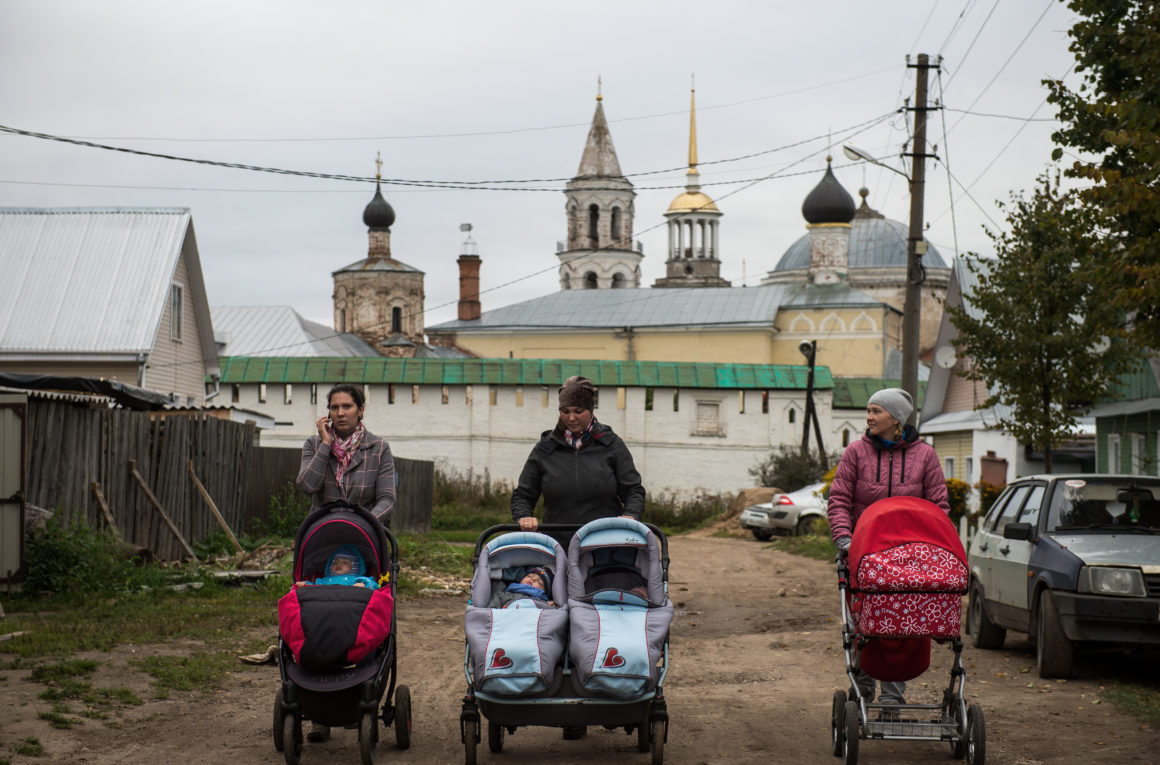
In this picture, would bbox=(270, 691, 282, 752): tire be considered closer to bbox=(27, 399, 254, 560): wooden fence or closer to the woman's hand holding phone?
the woman's hand holding phone

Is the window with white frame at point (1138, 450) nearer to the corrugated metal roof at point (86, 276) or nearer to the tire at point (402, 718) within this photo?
the tire at point (402, 718)

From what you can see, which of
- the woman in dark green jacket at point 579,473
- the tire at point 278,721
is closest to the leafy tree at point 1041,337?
the woman in dark green jacket at point 579,473

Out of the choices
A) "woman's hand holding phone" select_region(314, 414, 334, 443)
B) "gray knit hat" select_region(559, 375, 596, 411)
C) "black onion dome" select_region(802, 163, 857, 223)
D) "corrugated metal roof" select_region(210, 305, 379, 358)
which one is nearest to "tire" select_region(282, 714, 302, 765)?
"woman's hand holding phone" select_region(314, 414, 334, 443)

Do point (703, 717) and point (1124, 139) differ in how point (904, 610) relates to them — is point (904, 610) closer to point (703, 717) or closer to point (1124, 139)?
point (703, 717)

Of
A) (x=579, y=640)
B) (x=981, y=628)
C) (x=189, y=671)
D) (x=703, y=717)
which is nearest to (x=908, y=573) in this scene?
(x=579, y=640)

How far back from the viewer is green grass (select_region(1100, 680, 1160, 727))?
859 cm

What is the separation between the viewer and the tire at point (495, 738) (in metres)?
7.19

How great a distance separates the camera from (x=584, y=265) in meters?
94.8

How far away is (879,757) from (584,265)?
8814 cm

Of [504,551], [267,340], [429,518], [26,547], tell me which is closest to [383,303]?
[267,340]

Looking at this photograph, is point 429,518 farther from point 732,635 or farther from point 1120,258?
point 1120,258

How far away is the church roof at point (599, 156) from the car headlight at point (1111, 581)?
266 ft

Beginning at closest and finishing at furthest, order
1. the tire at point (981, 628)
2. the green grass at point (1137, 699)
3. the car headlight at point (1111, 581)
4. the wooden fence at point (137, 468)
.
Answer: the green grass at point (1137, 699), the car headlight at point (1111, 581), the tire at point (981, 628), the wooden fence at point (137, 468)

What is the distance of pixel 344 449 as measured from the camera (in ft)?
24.9
